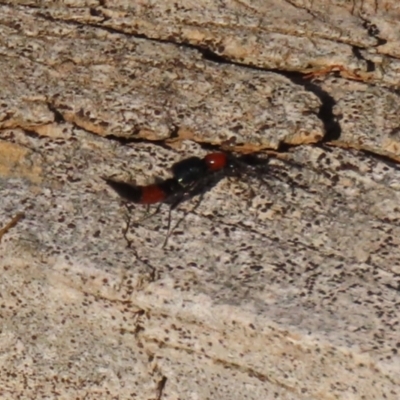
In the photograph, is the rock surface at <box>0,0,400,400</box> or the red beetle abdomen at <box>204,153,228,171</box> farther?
the red beetle abdomen at <box>204,153,228,171</box>

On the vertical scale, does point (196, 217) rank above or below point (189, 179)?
below

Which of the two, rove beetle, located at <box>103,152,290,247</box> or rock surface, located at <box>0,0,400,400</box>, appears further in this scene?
rove beetle, located at <box>103,152,290,247</box>

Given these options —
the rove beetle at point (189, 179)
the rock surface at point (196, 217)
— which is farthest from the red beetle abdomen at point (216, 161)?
the rock surface at point (196, 217)

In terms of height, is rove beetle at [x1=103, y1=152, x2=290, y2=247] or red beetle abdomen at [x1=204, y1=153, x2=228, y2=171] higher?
red beetle abdomen at [x1=204, y1=153, x2=228, y2=171]

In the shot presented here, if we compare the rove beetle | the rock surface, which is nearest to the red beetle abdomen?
the rove beetle

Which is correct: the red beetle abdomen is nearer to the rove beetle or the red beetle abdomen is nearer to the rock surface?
the rove beetle

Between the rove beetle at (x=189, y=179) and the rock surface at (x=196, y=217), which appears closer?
the rock surface at (x=196, y=217)

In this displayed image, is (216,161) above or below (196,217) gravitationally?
above

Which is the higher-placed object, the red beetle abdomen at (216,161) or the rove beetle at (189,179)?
the red beetle abdomen at (216,161)

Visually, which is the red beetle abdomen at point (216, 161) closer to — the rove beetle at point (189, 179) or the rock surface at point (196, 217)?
the rove beetle at point (189, 179)
